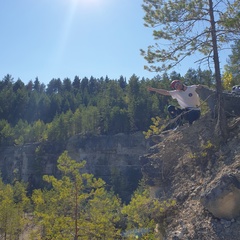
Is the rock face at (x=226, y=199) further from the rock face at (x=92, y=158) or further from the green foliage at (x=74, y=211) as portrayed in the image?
the rock face at (x=92, y=158)

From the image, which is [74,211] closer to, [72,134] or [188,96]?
[188,96]

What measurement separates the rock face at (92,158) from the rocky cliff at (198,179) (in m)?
39.9

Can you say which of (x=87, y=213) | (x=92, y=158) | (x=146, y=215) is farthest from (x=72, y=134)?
(x=146, y=215)

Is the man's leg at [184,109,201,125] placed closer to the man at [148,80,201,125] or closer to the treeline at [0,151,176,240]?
the man at [148,80,201,125]

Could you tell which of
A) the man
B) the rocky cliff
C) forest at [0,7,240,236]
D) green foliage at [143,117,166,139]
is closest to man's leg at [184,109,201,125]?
the man

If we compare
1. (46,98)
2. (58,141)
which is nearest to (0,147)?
(58,141)

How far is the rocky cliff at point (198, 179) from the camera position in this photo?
6836mm

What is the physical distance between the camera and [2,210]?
1578 centimetres

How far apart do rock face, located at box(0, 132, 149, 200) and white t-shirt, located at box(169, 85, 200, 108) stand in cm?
3957

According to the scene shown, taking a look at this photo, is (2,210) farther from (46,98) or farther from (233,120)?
(46,98)

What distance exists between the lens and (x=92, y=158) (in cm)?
5650

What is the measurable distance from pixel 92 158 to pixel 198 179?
4888 cm

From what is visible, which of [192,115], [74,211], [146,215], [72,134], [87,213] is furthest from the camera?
[72,134]

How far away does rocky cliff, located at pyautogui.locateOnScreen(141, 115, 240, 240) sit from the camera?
6.84m
